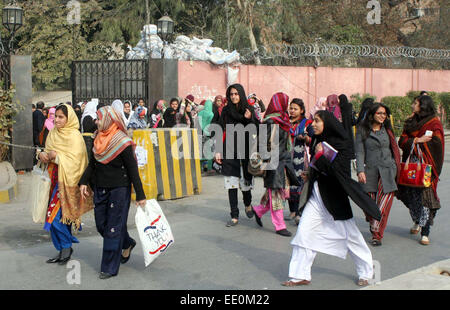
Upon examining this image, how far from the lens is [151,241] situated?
5602mm

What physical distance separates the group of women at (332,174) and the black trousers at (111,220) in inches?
63.9

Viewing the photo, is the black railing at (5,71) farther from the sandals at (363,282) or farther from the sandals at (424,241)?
the sandals at (363,282)

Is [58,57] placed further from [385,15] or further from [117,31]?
[385,15]

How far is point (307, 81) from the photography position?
67.4ft

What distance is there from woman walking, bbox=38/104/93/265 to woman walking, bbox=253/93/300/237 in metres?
2.38

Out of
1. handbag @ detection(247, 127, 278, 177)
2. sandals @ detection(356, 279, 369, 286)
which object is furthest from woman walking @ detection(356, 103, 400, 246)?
sandals @ detection(356, 279, 369, 286)

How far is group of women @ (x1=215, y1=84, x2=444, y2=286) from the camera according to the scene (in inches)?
208

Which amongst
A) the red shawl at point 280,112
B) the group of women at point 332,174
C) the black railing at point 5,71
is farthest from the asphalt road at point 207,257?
the black railing at point 5,71

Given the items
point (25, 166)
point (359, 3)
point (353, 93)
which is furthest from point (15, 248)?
point (359, 3)

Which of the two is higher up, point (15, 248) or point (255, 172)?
point (255, 172)

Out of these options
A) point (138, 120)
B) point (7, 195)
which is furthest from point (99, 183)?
point (138, 120)

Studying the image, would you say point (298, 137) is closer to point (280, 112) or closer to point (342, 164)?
point (280, 112)

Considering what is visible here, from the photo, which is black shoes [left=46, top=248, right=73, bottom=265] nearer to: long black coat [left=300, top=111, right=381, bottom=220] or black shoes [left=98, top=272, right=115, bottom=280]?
black shoes [left=98, top=272, right=115, bottom=280]
